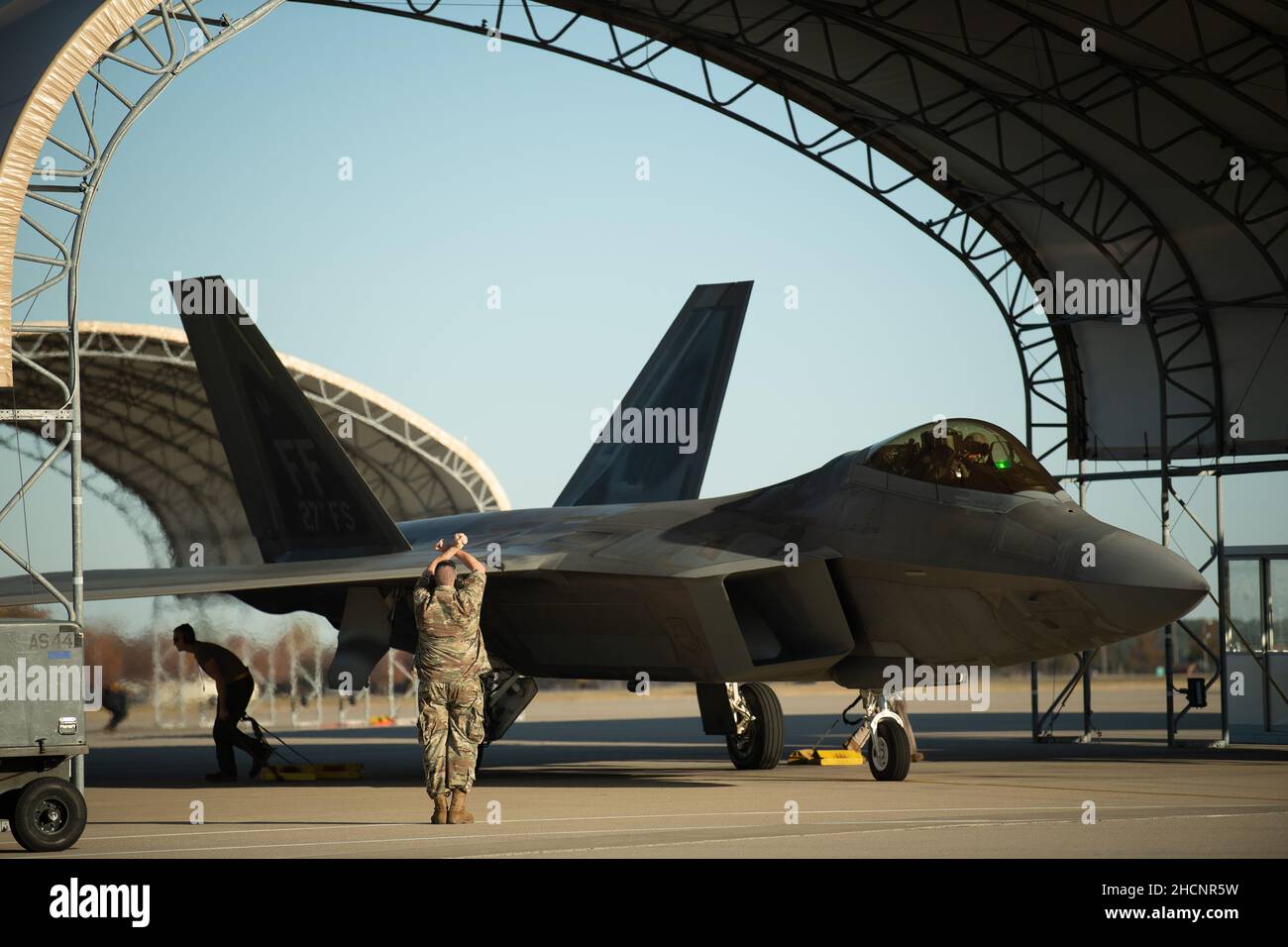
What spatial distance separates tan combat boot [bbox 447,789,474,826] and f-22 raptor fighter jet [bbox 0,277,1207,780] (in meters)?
2.83

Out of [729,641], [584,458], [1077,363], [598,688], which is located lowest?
[598,688]

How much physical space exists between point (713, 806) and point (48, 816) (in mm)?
3949

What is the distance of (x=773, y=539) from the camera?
11.5m

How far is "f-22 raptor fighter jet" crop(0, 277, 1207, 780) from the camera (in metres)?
10.5

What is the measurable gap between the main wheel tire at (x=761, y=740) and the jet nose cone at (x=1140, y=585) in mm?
4675

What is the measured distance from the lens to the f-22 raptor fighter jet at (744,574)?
34.4 ft

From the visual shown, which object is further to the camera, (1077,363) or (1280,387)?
(1077,363)

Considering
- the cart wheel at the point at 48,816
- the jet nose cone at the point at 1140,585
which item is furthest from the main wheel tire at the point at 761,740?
the cart wheel at the point at 48,816

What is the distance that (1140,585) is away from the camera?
32.4ft

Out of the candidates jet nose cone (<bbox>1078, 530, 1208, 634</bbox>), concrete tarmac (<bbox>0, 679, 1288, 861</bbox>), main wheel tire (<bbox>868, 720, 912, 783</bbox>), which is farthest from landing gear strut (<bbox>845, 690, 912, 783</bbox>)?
jet nose cone (<bbox>1078, 530, 1208, 634</bbox>)
